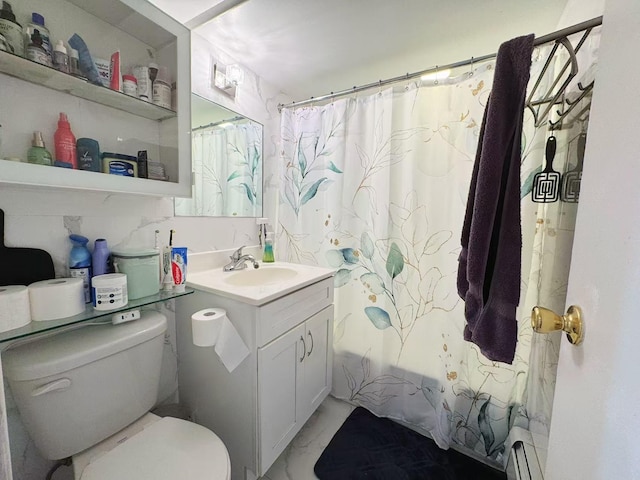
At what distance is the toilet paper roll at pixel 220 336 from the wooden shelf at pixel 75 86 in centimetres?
83

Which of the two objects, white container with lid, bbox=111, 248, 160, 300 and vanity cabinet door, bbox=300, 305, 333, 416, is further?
vanity cabinet door, bbox=300, 305, 333, 416

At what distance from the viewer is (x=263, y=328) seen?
990 millimetres

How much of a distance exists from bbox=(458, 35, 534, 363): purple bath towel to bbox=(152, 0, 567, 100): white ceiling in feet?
2.04

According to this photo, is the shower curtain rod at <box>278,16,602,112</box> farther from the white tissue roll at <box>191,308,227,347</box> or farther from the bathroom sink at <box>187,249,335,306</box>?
the white tissue roll at <box>191,308,227,347</box>

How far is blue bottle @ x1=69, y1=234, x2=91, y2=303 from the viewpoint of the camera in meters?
0.85

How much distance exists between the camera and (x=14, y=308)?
67 cm

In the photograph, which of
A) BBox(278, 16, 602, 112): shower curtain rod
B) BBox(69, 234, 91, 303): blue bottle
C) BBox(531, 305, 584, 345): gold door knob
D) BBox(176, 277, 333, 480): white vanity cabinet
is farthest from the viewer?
BBox(176, 277, 333, 480): white vanity cabinet

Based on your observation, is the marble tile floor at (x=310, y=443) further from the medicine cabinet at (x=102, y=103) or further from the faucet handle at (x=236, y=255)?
the medicine cabinet at (x=102, y=103)

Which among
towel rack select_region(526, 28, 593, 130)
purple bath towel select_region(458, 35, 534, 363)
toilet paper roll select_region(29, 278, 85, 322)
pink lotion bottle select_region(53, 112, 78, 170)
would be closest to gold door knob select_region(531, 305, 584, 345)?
purple bath towel select_region(458, 35, 534, 363)

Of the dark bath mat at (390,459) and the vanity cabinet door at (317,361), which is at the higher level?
the vanity cabinet door at (317,361)

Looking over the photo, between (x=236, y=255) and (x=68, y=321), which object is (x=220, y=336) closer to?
(x=68, y=321)

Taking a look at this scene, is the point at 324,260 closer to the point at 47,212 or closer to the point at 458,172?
the point at 458,172

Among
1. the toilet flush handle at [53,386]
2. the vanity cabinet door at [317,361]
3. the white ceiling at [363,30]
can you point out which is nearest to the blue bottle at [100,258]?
the toilet flush handle at [53,386]

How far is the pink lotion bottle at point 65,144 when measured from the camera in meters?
0.80
